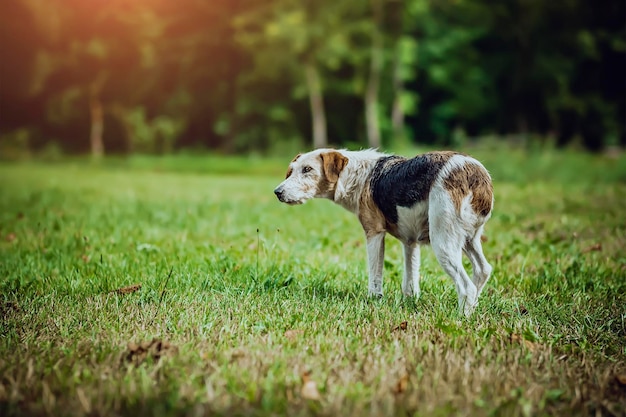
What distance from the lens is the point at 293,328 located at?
3799 mm

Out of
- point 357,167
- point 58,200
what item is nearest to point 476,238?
point 357,167

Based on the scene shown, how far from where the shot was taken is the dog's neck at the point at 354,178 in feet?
15.7

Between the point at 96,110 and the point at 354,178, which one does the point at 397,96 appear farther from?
the point at 354,178

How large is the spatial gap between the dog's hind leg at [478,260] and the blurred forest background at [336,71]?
98.2 feet

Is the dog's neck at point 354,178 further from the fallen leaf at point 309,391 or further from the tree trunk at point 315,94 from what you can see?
the tree trunk at point 315,94

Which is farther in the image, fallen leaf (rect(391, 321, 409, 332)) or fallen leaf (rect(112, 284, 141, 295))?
fallen leaf (rect(112, 284, 141, 295))

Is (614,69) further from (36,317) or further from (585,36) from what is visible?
(36,317)

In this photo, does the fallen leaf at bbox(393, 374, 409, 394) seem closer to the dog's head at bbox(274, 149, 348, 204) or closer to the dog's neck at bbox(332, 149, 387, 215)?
the dog's neck at bbox(332, 149, 387, 215)

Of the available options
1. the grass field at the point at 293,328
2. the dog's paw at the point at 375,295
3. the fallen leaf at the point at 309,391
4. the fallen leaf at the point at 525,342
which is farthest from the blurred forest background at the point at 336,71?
the fallen leaf at the point at 309,391

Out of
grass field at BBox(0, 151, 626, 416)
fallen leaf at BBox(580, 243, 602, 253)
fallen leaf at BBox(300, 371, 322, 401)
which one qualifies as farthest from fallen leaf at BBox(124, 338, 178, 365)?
fallen leaf at BBox(580, 243, 602, 253)

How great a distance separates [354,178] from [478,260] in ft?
3.89

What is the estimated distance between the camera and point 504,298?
4742 millimetres

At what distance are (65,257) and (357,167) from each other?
334 centimetres

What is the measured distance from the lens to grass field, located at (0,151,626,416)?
268 centimetres
